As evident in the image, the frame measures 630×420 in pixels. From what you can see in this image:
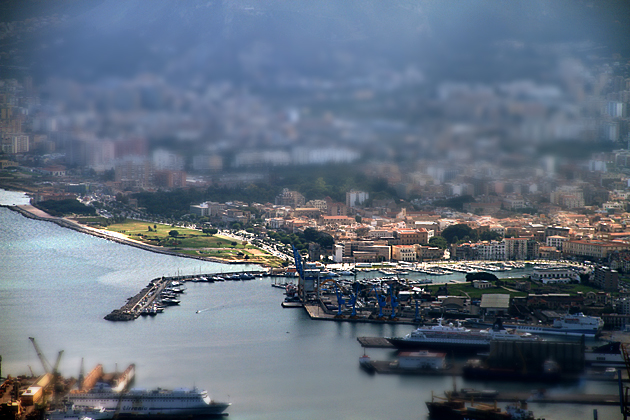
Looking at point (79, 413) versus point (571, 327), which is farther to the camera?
point (571, 327)

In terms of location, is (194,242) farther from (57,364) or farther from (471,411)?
(471,411)

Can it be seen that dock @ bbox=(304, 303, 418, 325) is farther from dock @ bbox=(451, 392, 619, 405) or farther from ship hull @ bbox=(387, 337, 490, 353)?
dock @ bbox=(451, 392, 619, 405)

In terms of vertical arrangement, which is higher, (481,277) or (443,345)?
(481,277)

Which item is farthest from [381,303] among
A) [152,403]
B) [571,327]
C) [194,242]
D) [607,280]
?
[194,242]

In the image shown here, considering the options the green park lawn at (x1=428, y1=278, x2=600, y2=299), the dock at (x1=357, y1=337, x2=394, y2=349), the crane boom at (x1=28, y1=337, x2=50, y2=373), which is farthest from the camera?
the green park lawn at (x1=428, y1=278, x2=600, y2=299)

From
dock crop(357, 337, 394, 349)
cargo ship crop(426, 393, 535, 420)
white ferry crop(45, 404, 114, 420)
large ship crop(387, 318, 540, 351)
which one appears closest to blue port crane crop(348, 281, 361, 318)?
dock crop(357, 337, 394, 349)

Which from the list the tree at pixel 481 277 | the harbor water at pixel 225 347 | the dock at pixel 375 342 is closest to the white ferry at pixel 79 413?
the harbor water at pixel 225 347

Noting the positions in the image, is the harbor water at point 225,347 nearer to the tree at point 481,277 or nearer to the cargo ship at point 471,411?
the cargo ship at point 471,411

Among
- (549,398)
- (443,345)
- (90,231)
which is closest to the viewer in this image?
(549,398)
